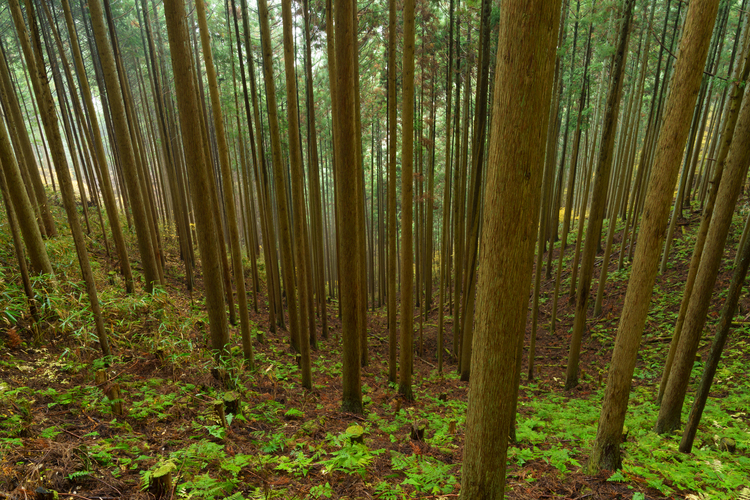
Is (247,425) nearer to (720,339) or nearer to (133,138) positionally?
(720,339)

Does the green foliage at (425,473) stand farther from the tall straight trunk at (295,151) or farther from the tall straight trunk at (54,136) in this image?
the tall straight trunk at (54,136)

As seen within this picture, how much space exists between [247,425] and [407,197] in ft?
11.9

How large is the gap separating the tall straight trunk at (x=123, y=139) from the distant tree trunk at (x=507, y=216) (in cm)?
583

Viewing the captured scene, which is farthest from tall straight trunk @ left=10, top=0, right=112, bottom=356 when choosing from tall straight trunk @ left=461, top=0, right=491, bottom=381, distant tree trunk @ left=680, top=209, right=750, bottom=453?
distant tree trunk @ left=680, top=209, right=750, bottom=453

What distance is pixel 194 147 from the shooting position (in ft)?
13.0

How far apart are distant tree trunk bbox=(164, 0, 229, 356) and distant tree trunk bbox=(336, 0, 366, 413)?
65.9 inches

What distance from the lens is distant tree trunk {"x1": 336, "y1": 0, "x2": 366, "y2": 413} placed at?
354cm

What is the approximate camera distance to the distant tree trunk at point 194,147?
370 centimetres

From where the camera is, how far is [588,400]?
6039mm

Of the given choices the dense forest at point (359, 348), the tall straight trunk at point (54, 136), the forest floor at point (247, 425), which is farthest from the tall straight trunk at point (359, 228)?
the tall straight trunk at point (54, 136)

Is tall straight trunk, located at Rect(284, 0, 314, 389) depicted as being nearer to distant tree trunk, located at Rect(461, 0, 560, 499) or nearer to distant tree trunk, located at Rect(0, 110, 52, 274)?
distant tree trunk, located at Rect(0, 110, 52, 274)

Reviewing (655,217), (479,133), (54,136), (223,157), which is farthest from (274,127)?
(655,217)

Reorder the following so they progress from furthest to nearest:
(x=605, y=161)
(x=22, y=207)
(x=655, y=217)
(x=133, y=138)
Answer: (x=133, y=138), (x=605, y=161), (x=22, y=207), (x=655, y=217)

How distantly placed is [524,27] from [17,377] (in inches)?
212
